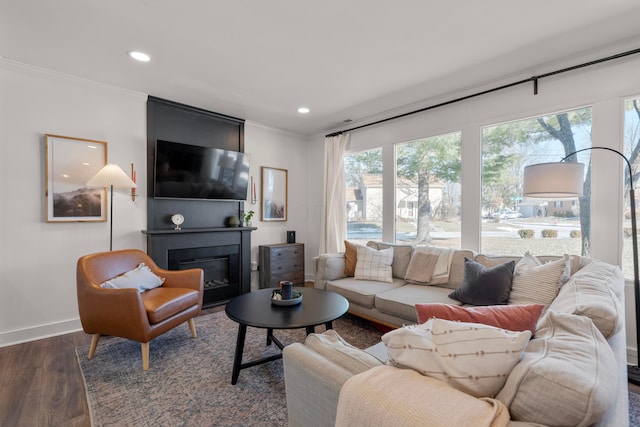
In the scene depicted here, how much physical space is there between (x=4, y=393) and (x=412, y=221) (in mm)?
3946

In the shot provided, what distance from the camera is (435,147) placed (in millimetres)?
3506

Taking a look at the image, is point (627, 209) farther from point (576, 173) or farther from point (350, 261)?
point (350, 261)

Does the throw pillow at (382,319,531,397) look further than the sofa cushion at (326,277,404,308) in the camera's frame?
No

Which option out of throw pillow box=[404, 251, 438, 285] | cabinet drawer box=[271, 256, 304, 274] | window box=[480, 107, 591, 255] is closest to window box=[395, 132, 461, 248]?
window box=[480, 107, 591, 255]

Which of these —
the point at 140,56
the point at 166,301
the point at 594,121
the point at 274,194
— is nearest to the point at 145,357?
the point at 166,301

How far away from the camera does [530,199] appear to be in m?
2.85

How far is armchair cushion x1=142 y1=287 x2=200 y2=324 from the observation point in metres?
2.23

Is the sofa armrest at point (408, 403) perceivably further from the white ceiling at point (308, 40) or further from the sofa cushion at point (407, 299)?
the white ceiling at point (308, 40)

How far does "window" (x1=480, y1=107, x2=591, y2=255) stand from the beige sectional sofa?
1.63 metres

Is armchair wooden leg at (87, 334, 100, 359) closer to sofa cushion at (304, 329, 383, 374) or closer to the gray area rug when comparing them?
the gray area rug

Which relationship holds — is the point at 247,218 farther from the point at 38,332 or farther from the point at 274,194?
the point at 38,332

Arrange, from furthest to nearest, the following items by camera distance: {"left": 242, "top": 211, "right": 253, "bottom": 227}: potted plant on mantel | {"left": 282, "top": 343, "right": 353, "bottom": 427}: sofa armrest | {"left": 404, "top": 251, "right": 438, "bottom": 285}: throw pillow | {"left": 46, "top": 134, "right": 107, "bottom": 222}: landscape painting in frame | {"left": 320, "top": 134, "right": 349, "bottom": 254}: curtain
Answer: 1. {"left": 320, "top": 134, "right": 349, "bottom": 254}: curtain
2. {"left": 242, "top": 211, "right": 253, "bottom": 227}: potted plant on mantel
3. {"left": 404, "top": 251, "right": 438, "bottom": 285}: throw pillow
4. {"left": 46, "top": 134, "right": 107, "bottom": 222}: landscape painting in frame
5. {"left": 282, "top": 343, "right": 353, "bottom": 427}: sofa armrest

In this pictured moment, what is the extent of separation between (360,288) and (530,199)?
1.91 meters

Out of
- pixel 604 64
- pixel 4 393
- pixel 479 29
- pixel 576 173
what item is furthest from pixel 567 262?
pixel 4 393
